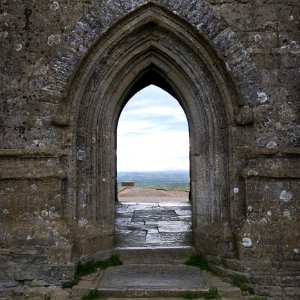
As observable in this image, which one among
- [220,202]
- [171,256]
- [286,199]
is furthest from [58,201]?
[286,199]

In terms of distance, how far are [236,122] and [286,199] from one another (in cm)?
125

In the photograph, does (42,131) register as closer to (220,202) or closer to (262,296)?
(220,202)

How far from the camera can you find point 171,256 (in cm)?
614

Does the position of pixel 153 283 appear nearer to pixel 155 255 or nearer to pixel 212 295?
pixel 212 295

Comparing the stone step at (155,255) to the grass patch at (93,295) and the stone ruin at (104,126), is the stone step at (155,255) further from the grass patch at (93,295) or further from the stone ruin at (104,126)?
the grass patch at (93,295)

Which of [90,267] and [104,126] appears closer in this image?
[90,267]

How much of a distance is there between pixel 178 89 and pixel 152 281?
293cm

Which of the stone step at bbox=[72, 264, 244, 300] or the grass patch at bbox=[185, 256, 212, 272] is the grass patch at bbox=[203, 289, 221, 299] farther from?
the grass patch at bbox=[185, 256, 212, 272]

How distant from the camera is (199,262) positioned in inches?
236

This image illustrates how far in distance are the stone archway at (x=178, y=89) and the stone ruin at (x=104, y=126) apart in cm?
2

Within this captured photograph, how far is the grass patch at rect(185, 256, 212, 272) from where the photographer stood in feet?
19.3

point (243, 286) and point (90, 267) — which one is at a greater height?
point (90, 267)

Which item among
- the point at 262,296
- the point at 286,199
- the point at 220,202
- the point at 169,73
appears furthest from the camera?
the point at 169,73

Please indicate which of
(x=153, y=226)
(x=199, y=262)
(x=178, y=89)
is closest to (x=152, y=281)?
(x=199, y=262)
